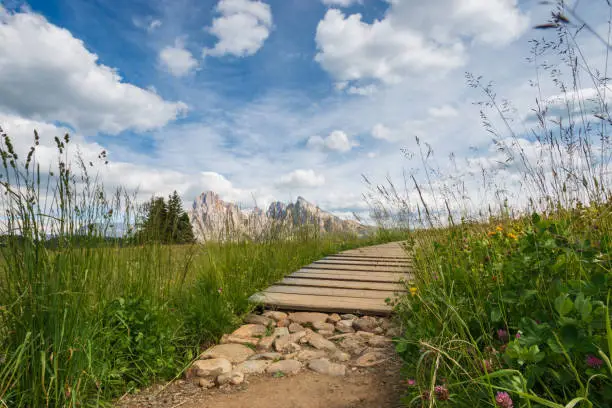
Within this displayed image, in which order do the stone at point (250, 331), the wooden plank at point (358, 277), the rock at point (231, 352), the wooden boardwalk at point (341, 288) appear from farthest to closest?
the wooden plank at point (358, 277) → the wooden boardwalk at point (341, 288) → the stone at point (250, 331) → the rock at point (231, 352)

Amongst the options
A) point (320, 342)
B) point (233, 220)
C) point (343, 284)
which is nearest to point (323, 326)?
point (320, 342)

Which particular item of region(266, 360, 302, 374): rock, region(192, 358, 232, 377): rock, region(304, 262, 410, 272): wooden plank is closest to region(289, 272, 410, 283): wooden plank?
region(304, 262, 410, 272): wooden plank

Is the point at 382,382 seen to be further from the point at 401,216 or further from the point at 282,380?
the point at 401,216

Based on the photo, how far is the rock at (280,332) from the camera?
3.04m

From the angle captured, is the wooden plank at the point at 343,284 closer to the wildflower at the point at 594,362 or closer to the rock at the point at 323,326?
the rock at the point at 323,326

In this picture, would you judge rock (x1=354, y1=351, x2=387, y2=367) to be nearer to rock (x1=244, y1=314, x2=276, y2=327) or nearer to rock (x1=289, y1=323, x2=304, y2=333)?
rock (x1=289, y1=323, x2=304, y2=333)

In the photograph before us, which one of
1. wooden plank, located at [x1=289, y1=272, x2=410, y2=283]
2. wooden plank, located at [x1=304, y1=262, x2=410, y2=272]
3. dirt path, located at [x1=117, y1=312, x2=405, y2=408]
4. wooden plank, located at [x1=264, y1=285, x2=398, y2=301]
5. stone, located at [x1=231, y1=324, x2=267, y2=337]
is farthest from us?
wooden plank, located at [x1=304, y1=262, x2=410, y2=272]

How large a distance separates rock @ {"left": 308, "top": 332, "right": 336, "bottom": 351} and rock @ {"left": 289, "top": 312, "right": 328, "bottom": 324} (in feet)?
0.98

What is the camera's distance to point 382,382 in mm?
2248

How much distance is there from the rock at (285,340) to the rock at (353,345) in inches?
12.9

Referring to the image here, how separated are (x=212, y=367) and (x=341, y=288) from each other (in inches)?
78.8

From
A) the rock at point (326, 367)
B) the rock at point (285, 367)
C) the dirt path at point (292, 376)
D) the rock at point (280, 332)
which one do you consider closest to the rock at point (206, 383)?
the dirt path at point (292, 376)

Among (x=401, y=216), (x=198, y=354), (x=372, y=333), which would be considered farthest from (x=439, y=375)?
(x=401, y=216)

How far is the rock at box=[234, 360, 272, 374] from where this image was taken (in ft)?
8.06
